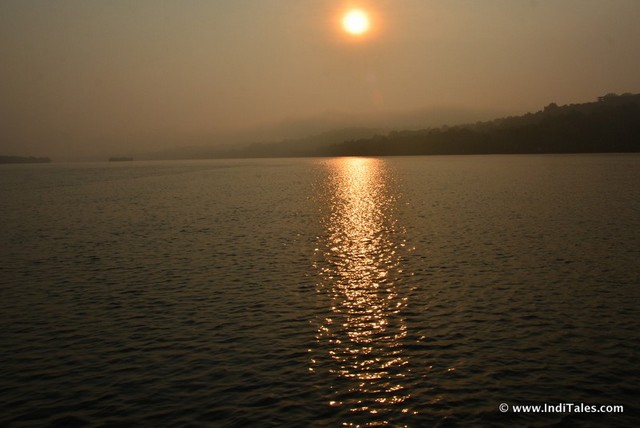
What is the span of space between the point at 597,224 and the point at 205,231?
53.3 meters

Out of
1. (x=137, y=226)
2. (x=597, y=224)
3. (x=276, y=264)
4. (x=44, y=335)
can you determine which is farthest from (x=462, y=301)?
(x=137, y=226)

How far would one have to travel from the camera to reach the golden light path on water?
21.0 metres

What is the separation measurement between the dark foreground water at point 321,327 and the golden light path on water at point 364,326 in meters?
0.13

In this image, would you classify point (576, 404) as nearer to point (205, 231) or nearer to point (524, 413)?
point (524, 413)

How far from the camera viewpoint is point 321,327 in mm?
30109

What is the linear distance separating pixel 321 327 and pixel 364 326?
2599 millimetres

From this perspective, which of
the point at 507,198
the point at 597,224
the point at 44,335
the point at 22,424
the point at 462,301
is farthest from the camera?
the point at 507,198

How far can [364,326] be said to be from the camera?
30.1 metres

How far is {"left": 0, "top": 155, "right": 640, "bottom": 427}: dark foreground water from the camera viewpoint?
68.0ft

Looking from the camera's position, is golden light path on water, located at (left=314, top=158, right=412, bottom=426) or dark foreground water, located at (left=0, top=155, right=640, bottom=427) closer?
dark foreground water, located at (left=0, top=155, right=640, bottom=427)

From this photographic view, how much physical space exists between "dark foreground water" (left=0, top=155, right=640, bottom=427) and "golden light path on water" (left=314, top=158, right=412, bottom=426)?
133 millimetres

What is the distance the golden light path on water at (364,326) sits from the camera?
69.1 ft

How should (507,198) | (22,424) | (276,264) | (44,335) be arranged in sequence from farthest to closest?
(507,198) < (276,264) < (44,335) < (22,424)

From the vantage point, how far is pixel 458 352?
25688mm
